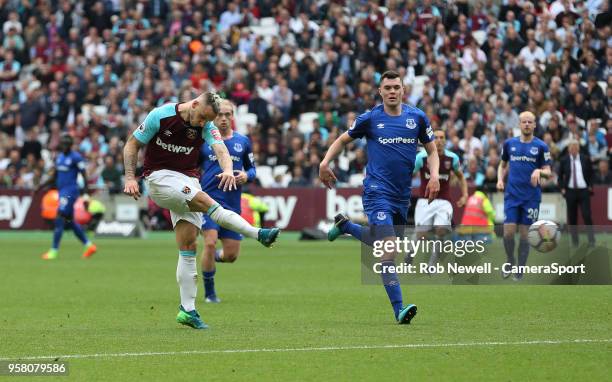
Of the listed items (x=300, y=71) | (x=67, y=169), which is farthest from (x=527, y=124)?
(x=300, y=71)

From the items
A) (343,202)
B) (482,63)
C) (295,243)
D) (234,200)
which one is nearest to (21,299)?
(234,200)

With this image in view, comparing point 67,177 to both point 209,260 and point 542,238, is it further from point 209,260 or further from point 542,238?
point 542,238

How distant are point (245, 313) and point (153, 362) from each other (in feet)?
14.4

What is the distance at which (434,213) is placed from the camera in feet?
71.1

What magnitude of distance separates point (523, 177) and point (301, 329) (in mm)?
7936

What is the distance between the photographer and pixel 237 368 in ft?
30.9

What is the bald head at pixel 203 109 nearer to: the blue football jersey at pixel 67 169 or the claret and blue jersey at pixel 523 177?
the claret and blue jersey at pixel 523 177

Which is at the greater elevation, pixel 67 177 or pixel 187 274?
pixel 67 177

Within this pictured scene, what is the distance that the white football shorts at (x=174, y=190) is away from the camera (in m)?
11.9

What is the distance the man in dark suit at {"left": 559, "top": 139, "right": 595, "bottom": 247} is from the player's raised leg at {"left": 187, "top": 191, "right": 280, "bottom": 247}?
1686 centimetres

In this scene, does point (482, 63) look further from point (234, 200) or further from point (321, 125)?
point (234, 200)

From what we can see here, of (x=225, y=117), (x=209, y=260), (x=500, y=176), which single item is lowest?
(x=209, y=260)

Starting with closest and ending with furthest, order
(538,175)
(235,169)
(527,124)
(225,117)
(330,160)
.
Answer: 1. (330,160)
2. (225,117)
3. (235,169)
4. (538,175)
5. (527,124)

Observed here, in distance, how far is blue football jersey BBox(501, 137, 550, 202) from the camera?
19.2m
